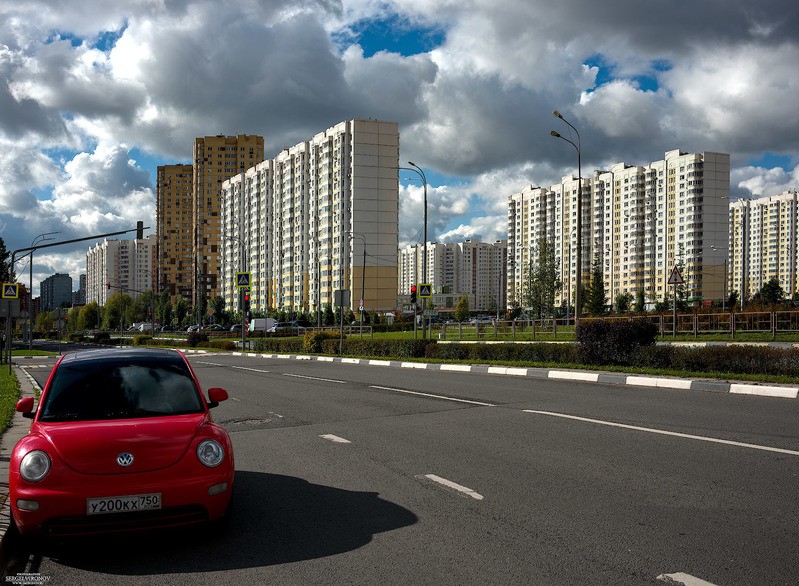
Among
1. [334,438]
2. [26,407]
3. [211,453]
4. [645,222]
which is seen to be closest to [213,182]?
[645,222]

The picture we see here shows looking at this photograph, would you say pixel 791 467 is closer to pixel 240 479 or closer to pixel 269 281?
pixel 240 479

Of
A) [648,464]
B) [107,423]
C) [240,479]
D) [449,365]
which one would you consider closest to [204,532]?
[107,423]

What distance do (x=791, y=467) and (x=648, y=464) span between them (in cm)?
135

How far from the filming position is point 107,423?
5.33 m

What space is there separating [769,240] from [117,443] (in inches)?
6100

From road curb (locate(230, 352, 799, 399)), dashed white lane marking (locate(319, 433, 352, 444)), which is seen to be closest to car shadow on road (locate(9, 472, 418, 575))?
dashed white lane marking (locate(319, 433, 352, 444))

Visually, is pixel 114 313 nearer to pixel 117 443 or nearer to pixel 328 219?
pixel 328 219

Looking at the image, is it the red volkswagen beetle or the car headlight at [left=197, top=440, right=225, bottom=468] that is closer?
the red volkswagen beetle

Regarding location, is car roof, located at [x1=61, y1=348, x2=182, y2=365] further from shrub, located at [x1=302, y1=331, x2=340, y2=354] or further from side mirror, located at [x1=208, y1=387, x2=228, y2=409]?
shrub, located at [x1=302, y1=331, x2=340, y2=354]

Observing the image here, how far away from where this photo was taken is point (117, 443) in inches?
195

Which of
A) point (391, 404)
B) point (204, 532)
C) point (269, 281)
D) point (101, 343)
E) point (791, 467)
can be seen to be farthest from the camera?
point (269, 281)

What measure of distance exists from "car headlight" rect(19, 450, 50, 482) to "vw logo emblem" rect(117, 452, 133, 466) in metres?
0.47

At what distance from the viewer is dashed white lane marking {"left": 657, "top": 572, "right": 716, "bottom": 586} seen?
404cm

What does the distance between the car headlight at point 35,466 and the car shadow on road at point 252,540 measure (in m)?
0.49
